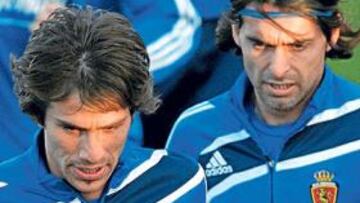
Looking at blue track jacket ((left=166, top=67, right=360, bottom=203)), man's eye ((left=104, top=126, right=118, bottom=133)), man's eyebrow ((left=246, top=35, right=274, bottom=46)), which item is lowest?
blue track jacket ((left=166, top=67, right=360, bottom=203))

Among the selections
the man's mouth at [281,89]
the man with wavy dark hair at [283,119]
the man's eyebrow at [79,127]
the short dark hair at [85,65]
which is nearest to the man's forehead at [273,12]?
the man with wavy dark hair at [283,119]

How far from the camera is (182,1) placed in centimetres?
654

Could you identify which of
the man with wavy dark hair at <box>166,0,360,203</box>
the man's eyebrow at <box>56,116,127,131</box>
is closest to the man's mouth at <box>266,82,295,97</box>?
the man with wavy dark hair at <box>166,0,360,203</box>

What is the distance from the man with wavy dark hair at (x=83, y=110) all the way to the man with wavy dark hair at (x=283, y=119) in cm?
35

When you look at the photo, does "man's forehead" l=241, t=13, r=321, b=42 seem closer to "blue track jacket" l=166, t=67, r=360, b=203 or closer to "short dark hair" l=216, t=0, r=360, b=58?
"short dark hair" l=216, t=0, r=360, b=58

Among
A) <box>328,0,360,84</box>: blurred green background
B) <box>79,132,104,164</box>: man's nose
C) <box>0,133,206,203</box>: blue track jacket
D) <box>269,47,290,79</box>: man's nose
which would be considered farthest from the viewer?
<box>328,0,360,84</box>: blurred green background

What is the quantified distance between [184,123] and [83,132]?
0.72 metres

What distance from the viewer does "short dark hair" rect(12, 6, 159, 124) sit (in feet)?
17.2

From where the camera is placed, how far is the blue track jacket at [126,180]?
17.5 feet

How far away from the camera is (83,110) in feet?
17.1

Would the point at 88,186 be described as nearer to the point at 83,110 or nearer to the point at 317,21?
the point at 83,110

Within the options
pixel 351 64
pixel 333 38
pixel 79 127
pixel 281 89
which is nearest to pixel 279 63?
pixel 281 89

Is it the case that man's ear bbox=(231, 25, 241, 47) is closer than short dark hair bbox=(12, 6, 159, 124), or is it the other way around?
short dark hair bbox=(12, 6, 159, 124)

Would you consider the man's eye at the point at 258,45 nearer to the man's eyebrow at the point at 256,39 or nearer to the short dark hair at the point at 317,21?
the man's eyebrow at the point at 256,39
